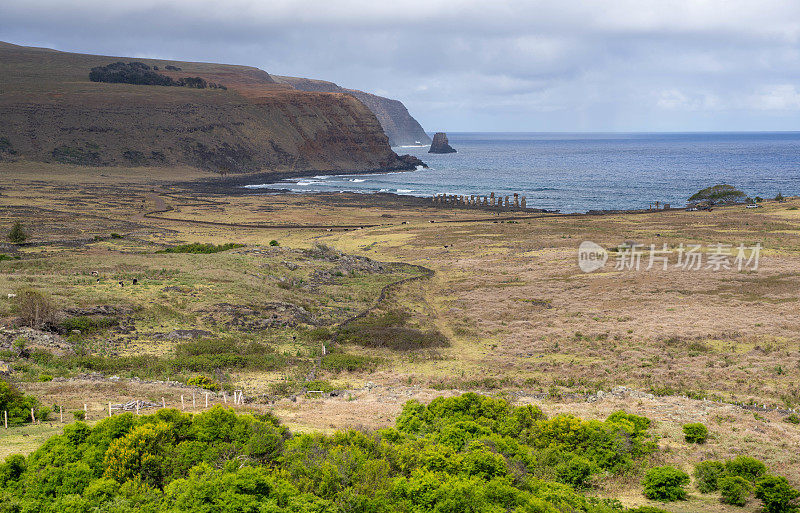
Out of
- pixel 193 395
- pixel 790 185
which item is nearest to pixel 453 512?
pixel 193 395

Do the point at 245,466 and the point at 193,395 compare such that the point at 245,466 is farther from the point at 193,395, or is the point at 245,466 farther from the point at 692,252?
the point at 692,252

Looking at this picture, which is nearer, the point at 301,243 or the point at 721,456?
the point at 721,456

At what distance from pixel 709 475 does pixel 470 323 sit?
20.7 metres

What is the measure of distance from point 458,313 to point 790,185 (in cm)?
12723

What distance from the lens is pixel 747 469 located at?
613 inches

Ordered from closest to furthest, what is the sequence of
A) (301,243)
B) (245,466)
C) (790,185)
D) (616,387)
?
(245,466), (616,387), (301,243), (790,185)

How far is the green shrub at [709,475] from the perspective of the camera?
15492 millimetres

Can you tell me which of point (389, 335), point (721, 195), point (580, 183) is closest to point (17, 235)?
point (389, 335)

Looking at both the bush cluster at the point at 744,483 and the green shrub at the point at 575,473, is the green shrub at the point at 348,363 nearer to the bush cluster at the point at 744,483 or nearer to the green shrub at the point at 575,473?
the green shrub at the point at 575,473

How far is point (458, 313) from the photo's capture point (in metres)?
38.4

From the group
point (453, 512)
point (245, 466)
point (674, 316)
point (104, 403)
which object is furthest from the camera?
A: point (674, 316)

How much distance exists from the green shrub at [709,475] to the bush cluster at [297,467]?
5.78 ft

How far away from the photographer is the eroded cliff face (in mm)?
146625

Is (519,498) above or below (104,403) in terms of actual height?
above
